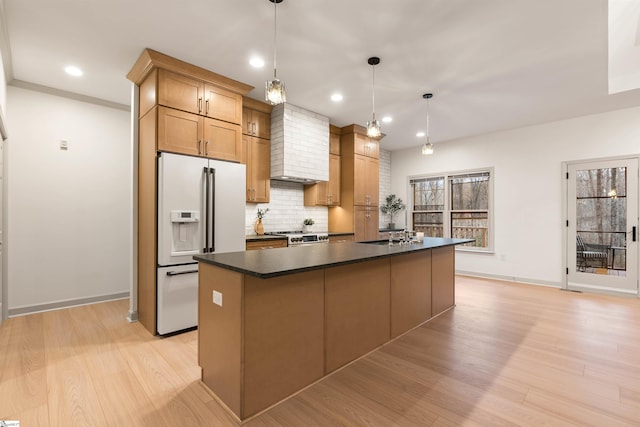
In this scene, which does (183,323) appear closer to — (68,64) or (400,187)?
(68,64)

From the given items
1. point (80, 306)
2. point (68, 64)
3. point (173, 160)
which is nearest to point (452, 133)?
point (173, 160)

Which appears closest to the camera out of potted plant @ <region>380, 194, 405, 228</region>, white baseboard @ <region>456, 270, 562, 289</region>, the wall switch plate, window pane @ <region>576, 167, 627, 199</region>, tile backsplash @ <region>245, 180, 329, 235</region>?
the wall switch plate

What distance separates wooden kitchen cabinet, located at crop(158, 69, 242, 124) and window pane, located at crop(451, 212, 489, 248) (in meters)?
5.08

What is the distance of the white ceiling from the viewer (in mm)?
2402

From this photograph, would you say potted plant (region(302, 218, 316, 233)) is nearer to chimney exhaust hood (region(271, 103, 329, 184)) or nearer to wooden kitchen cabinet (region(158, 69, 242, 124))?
chimney exhaust hood (region(271, 103, 329, 184))

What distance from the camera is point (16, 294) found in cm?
359

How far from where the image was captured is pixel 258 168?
4492 millimetres

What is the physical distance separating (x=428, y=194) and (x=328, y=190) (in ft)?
9.31

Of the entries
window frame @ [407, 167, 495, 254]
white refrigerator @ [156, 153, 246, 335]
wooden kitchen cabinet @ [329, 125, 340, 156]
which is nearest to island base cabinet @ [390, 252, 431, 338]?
white refrigerator @ [156, 153, 246, 335]

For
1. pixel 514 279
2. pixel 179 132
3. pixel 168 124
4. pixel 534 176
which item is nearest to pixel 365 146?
pixel 534 176

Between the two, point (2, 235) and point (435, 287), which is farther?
point (435, 287)

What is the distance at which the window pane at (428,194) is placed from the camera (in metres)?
6.80

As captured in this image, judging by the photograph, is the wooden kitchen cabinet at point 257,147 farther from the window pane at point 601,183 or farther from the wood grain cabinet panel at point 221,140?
the window pane at point 601,183

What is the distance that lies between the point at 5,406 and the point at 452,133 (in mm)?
6763
